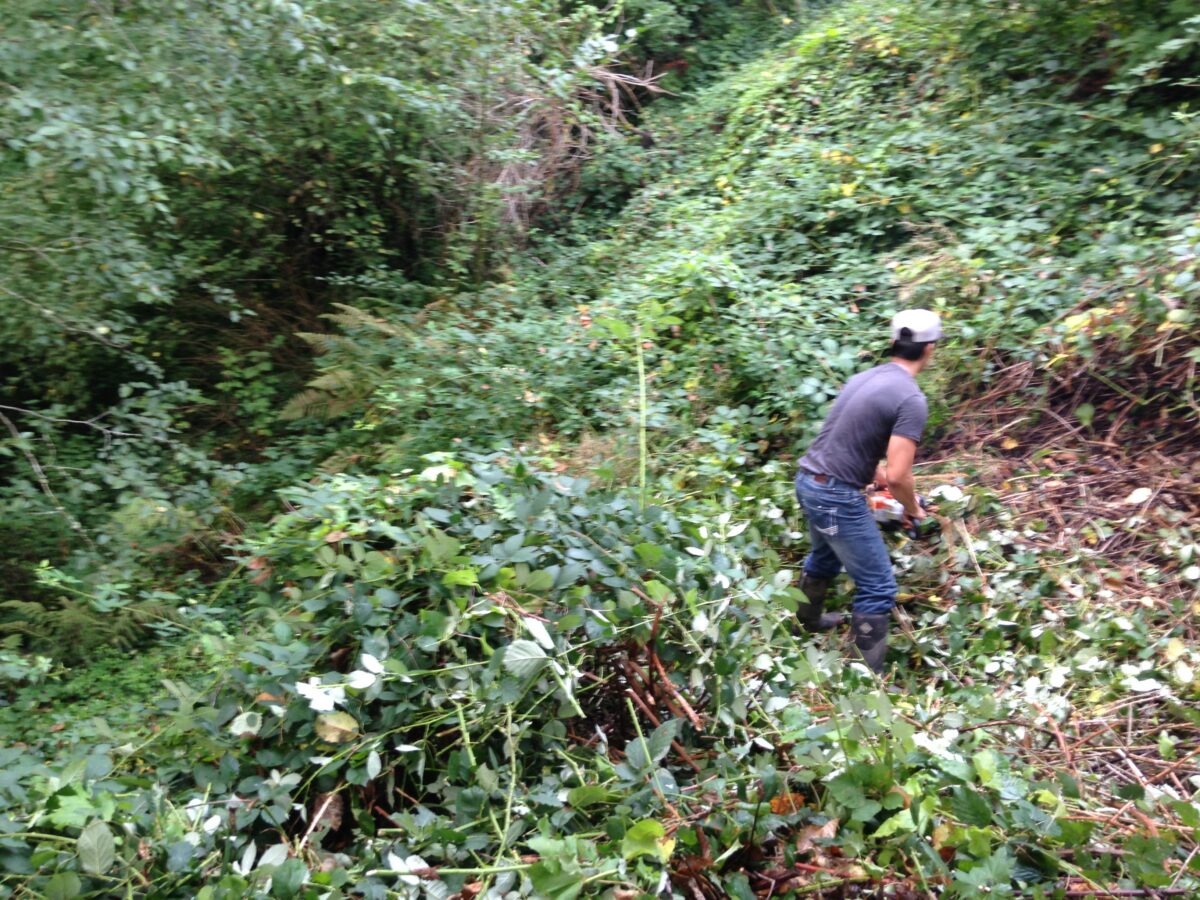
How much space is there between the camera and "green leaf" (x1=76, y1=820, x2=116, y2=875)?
2262 mm

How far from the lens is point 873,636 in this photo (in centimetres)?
455

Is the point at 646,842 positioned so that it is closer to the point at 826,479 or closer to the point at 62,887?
the point at 62,887

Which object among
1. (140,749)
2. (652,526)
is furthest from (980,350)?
(140,749)

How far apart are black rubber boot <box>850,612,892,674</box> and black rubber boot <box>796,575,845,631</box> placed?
268 millimetres

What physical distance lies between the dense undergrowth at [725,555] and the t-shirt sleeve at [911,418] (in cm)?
88

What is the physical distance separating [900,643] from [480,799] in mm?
2931

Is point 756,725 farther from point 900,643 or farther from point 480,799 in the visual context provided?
point 900,643

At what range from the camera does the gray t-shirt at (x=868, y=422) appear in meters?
4.31

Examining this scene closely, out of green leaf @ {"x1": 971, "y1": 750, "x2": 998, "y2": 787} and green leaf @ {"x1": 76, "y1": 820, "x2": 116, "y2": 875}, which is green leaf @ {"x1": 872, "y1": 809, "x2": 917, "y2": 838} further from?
green leaf @ {"x1": 76, "y1": 820, "x2": 116, "y2": 875}

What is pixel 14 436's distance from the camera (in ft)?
20.4

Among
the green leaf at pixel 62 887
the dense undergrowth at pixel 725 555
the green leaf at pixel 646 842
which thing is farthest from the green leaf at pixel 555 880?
the green leaf at pixel 62 887

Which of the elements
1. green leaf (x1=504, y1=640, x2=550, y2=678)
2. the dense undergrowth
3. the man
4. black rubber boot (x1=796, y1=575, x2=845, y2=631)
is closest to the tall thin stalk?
the dense undergrowth

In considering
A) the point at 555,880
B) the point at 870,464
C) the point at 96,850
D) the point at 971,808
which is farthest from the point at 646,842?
the point at 870,464

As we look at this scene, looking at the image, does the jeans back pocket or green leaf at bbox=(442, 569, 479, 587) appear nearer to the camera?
green leaf at bbox=(442, 569, 479, 587)
